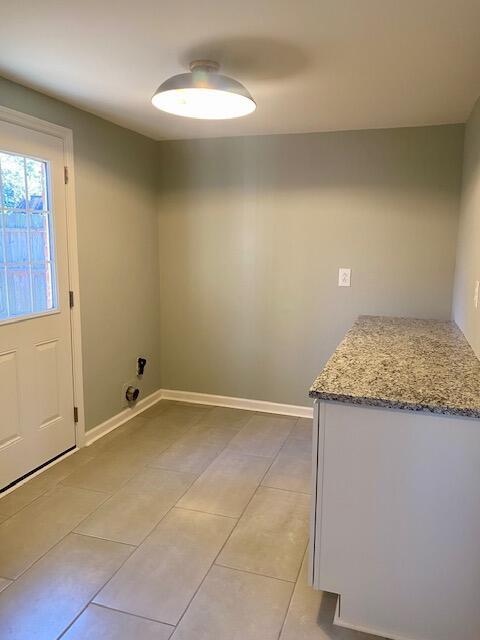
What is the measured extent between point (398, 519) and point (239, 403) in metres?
2.44

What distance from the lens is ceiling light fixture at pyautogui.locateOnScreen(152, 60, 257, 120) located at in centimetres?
202

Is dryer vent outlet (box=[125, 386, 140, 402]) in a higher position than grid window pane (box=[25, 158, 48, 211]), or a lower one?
lower

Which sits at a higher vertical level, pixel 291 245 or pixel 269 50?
pixel 269 50

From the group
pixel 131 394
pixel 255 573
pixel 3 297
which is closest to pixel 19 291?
pixel 3 297

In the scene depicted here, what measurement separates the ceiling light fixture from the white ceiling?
0.08m

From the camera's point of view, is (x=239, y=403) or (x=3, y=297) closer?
(x=3, y=297)

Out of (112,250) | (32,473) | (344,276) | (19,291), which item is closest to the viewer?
(19,291)

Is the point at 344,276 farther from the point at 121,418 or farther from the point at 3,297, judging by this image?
the point at 3,297

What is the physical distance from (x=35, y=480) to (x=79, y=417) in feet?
1.69

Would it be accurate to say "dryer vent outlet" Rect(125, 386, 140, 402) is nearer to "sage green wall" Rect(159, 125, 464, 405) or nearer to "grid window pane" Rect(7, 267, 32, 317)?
"sage green wall" Rect(159, 125, 464, 405)

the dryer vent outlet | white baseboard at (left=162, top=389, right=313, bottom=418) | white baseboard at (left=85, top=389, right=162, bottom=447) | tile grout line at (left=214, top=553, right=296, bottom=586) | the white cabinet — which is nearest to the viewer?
the white cabinet

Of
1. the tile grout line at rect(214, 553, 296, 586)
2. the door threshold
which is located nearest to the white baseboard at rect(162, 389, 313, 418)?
the door threshold

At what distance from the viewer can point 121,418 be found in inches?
142

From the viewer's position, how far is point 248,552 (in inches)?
84.0
